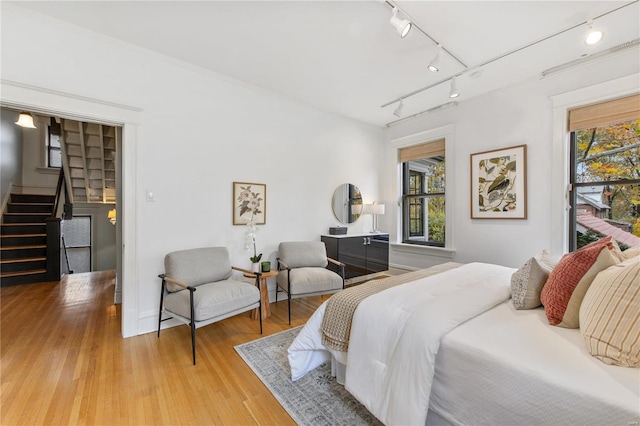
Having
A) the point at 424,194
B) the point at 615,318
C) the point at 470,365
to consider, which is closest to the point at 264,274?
the point at 470,365

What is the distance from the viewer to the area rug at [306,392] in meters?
1.56

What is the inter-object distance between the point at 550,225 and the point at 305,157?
3191 mm

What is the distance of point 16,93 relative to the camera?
2090mm

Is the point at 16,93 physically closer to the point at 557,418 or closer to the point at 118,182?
→ the point at 118,182

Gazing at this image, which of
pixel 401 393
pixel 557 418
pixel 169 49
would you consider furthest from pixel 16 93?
pixel 557 418

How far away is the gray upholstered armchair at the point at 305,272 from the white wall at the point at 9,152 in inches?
220

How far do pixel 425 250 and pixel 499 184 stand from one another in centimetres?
144

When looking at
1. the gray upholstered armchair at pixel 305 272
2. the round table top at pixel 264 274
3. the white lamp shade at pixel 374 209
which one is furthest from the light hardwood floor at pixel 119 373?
A: the white lamp shade at pixel 374 209

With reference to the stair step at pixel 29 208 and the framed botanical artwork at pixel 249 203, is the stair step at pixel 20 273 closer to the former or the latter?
the stair step at pixel 29 208

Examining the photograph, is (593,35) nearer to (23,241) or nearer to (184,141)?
(184,141)

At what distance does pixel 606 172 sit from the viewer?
2.83 meters

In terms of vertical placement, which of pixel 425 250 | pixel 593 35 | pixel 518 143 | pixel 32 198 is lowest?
pixel 425 250

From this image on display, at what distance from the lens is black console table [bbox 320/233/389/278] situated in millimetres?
3820

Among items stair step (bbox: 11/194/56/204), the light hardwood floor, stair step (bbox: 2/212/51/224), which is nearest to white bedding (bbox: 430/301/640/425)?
the light hardwood floor
